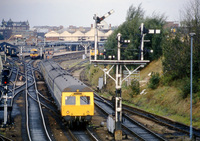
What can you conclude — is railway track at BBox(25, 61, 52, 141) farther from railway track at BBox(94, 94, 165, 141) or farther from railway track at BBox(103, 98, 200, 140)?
railway track at BBox(103, 98, 200, 140)

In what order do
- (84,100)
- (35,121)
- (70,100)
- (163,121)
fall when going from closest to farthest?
(70,100) → (84,100) → (163,121) → (35,121)

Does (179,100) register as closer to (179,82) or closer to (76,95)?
(179,82)

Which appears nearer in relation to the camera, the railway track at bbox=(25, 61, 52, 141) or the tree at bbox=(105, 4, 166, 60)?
the railway track at bbox=(25, 61, 52, 141)

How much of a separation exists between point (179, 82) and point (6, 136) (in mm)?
18041

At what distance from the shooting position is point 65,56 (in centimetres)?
9969

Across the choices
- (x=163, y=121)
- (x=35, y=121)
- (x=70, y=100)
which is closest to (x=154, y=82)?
(x=163, y=121)

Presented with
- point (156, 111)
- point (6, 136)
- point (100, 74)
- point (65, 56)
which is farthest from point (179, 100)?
point (65, 56)

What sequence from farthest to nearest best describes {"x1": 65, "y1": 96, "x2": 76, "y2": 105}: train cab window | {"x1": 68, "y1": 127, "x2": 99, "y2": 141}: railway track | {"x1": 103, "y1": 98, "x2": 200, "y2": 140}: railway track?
{"x1": 65, "y1": 96, "x2": 76, "y2": 105}: train cab window < {"x1": 103, "y1": 98, "x2": 200, "y2": 140}: railway track < {"x1": 68, "y1": 127, "x2": 99, "y2": 141}: railway track

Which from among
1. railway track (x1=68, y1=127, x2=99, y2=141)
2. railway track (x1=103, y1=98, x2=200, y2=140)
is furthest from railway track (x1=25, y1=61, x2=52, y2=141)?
railway track (x1=103, y1=98, x2=200, y2=140)

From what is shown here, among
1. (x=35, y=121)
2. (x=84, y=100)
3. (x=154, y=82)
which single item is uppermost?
(x=84, y=100)

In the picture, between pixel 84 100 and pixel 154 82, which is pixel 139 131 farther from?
pixel 154 82

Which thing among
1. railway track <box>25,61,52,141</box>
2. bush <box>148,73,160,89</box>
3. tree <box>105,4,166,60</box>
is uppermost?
tree <box>105,4,166,60</box>

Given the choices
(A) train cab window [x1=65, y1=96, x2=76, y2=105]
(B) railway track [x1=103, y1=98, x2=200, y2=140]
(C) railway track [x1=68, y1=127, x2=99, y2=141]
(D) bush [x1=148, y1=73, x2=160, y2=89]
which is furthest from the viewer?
(D) bush [x1=148, y1=73, x2=160, y2=89]

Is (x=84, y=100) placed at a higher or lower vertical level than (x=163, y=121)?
higher
